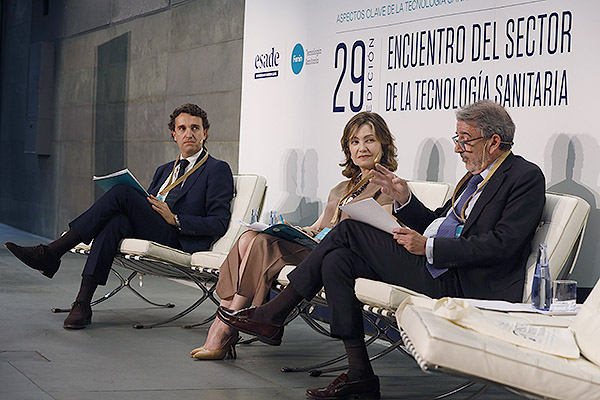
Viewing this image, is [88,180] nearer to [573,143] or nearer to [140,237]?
[140,237]

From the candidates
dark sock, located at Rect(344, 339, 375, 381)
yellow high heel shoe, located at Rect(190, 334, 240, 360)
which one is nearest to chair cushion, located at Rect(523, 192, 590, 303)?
dark sock, located at Rect(344, 339, 375, 381)

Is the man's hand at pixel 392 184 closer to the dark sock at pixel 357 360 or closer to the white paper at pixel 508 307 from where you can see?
the dark sock at pixel 357 360

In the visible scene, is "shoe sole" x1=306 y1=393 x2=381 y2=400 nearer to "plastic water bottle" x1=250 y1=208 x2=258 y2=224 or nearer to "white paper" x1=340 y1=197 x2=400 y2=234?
"white paper" x1=340 y1=197 x2=400 y2=234

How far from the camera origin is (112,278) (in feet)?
25.8

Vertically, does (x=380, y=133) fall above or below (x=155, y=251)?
above

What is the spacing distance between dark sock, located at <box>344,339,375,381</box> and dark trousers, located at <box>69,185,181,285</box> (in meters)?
1.99

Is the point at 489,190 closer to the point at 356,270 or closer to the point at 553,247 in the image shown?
the point at 553,247

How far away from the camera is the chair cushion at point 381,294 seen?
3.52 meters

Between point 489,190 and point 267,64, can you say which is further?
point 267,64

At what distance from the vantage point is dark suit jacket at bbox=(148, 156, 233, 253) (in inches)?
214

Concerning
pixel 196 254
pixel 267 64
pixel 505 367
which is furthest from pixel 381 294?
pixel 267 64

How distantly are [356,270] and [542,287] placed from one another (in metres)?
0.75

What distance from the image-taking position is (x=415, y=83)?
5.24 m

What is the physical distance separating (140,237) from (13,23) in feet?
29.4
